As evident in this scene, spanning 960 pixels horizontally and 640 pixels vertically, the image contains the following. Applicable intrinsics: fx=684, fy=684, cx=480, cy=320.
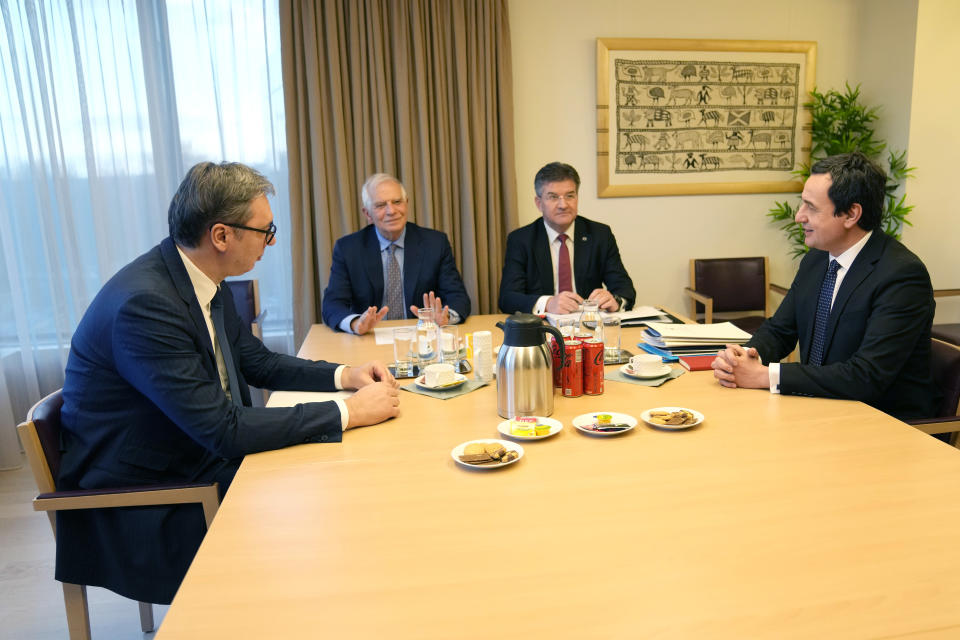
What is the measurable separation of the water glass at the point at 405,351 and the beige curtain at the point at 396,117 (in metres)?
1.84

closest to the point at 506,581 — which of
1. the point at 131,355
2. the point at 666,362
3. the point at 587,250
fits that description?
the point at 131,355

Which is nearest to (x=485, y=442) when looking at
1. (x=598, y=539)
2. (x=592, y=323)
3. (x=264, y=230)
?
(x=598, y=539)

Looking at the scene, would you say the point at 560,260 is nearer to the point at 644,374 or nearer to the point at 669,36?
the point at 644,374

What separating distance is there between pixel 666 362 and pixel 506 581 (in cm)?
141

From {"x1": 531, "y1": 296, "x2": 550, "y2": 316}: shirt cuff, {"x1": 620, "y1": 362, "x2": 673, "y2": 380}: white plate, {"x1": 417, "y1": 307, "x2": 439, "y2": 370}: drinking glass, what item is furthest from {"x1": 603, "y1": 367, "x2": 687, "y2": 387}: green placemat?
{"x1": 531, "y1": 296, "x2": 550, "y2": 316}: shirt cuff

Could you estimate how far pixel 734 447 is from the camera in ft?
5.07

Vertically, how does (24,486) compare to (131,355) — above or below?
below

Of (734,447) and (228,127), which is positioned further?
(228,127)

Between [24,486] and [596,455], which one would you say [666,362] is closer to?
[596,455]

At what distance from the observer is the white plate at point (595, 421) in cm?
163

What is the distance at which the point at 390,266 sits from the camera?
11.3 ft

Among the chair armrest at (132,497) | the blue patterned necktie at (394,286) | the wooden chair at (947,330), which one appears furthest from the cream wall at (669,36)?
the chair armrest at (132,497)

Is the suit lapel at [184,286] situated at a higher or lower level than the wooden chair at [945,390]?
higher

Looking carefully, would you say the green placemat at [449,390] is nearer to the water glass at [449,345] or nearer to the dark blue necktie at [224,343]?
the water glass at [449,345]
